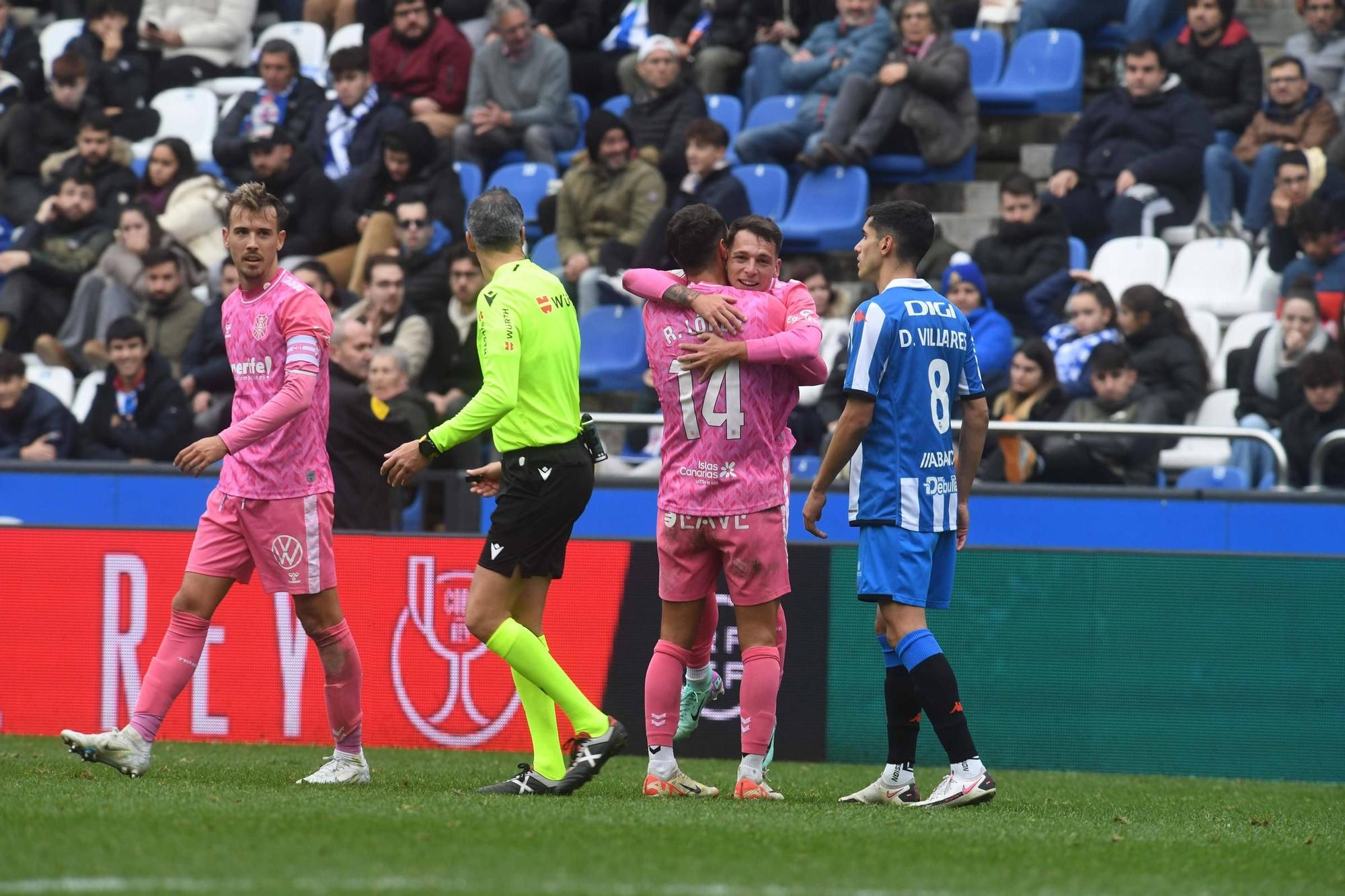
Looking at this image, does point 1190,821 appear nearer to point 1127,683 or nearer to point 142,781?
point 1127,683

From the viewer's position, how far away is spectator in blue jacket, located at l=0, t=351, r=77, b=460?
1278 centimetres

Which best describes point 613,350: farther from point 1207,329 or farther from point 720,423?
point 720,423

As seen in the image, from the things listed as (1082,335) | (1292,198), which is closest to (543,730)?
(1082,335)

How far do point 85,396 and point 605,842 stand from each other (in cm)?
943

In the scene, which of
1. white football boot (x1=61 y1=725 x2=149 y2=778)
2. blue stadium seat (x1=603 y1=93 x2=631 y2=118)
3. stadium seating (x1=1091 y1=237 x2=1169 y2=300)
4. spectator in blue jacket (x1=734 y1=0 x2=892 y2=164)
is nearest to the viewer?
white football boot (x1=61 y1=725 x2=149 y2=778)

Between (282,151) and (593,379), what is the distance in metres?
3.58

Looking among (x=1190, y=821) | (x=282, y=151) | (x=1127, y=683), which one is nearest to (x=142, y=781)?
(x=1190, y=821)

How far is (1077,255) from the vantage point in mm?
13594

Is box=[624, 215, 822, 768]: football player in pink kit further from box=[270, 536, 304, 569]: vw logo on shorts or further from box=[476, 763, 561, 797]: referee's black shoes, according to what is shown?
box=[270, 536, 304, 569]: vw logo on shorts

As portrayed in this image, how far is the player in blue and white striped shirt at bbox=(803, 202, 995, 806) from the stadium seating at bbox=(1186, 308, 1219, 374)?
5.96m

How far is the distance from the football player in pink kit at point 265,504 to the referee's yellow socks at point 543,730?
857 millimetres

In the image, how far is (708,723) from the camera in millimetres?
9641

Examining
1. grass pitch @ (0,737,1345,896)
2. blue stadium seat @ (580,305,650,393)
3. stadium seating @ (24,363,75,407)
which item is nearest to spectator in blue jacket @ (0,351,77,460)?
stadium seating @ (24,363,75,407)

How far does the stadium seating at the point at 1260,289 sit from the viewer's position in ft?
42.4
